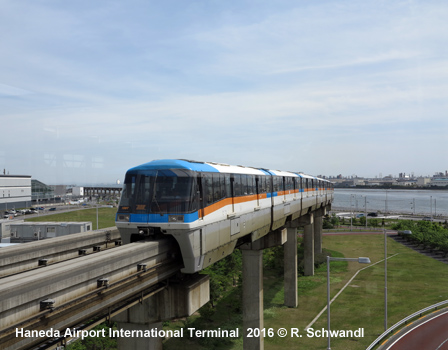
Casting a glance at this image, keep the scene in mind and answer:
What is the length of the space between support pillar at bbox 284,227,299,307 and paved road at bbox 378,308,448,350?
46.1 ft

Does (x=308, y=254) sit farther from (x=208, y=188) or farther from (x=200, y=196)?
(x=200, y=196)

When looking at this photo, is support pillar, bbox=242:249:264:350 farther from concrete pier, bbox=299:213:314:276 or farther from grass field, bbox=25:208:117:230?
grass field, bbox=25:208:117:230

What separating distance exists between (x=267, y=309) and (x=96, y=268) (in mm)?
38445

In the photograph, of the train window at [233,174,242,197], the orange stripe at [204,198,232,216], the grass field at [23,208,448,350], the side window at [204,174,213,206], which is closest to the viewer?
the orange stripe at [204,198,232,216]

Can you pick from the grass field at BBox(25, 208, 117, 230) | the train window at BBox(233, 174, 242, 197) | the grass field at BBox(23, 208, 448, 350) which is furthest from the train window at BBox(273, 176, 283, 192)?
the grass field at BBox(25, 208, 117, 230)

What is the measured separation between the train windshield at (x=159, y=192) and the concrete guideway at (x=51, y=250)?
3005 mm

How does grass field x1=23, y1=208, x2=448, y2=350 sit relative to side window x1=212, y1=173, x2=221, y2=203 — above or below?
below

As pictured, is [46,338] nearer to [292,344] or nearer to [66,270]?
[66,270]

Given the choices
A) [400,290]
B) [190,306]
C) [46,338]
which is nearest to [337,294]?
[400,290]

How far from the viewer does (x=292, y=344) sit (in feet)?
116

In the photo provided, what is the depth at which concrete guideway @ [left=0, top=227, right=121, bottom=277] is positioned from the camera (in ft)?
45.9

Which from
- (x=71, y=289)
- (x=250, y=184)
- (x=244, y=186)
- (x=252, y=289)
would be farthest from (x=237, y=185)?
(x=252, y=289)

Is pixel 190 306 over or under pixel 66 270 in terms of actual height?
under

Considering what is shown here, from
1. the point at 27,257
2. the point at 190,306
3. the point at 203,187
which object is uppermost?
the point at 203,187
